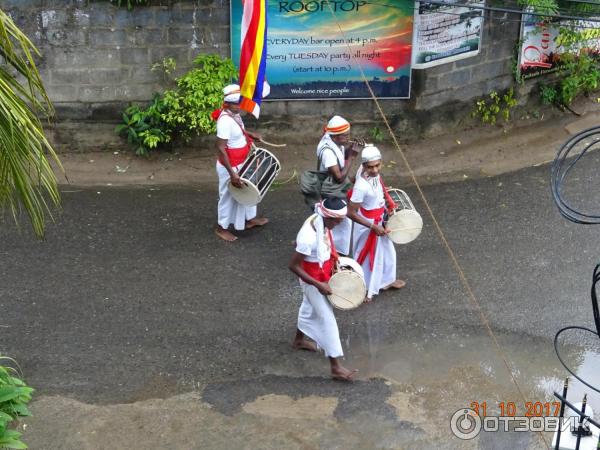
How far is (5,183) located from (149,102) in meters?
6.10

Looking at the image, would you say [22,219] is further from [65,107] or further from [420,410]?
[420,410]

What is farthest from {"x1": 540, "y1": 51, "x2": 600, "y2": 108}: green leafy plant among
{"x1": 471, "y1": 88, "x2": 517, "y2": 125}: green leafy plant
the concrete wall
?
the concrete wall

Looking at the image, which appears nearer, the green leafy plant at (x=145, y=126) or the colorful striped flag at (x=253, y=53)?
the colorful striped flag at (x=253, y=53)

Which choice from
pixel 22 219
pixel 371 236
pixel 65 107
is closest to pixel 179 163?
pixel 65 107

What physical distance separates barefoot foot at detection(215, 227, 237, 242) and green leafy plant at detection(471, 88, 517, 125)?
4402 millimetres

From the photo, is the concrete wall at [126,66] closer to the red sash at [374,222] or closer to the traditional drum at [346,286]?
the red sash at [374,222]

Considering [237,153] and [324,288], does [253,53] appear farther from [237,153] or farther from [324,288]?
[324,288]

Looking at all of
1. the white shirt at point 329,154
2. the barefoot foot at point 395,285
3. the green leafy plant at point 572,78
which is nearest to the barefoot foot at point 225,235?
the white shirt at point 329,154

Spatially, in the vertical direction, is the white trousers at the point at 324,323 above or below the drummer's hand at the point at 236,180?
below

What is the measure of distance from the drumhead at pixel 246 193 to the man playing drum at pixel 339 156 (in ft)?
2.63

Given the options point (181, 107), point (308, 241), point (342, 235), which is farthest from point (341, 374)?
point (181, 107)

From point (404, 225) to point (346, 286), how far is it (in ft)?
4.55

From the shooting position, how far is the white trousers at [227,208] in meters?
9.32

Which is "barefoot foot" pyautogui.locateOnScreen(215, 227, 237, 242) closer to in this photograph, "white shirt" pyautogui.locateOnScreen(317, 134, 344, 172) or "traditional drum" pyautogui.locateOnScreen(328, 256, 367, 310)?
"white shirt" pyautogui.locateOnScreen(317, 134, 344, 172)
